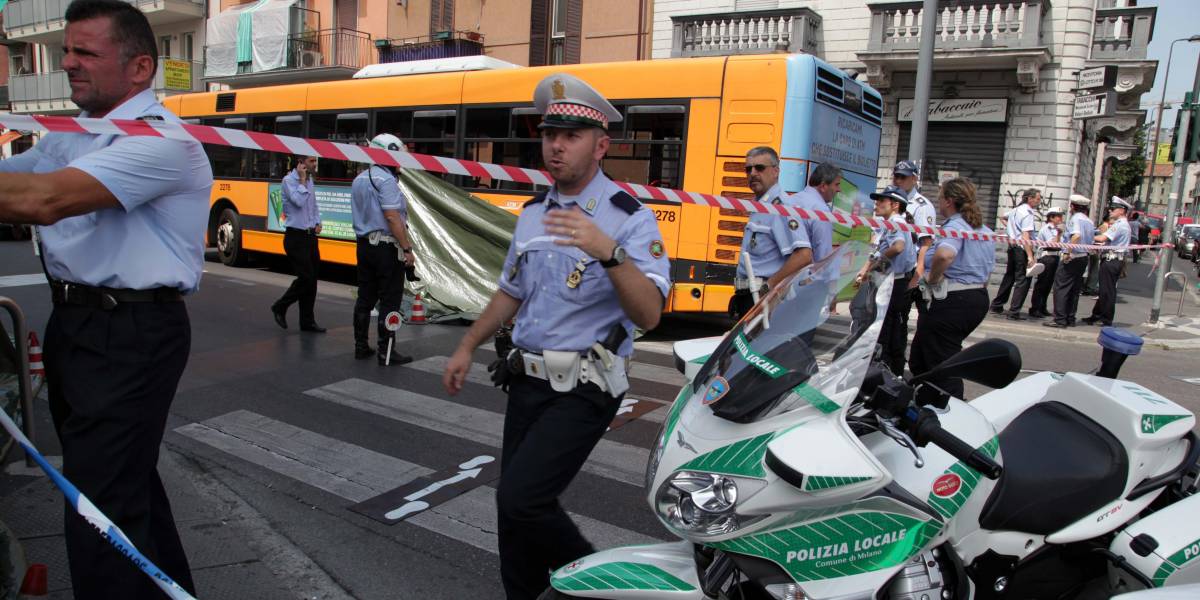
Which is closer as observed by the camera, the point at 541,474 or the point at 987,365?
the point at 987,365

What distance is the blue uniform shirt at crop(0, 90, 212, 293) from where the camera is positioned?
7.47 ft

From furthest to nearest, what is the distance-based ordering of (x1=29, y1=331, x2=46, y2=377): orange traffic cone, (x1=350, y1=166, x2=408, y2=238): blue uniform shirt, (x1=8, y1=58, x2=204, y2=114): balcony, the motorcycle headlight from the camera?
1. (x1=8, y1=58, x2=204, y2=114): balcony
2. (x1=350, y1=166, x2=408, y2=238): blue uniform shirt
3. (x1=29, y1=331, x2=46, y2=377): orange traffic cone
4. the motorcycle headlight

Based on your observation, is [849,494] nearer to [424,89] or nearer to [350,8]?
[424,89]

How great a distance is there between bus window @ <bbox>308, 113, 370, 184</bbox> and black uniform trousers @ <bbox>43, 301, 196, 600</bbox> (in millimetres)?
10085

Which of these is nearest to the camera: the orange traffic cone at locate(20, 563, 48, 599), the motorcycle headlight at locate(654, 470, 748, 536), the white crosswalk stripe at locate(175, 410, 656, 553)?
the motorcycle headlight at locate(654, 470, 748, 536)

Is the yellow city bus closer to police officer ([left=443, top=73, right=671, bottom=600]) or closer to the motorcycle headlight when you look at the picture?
police officer ([left=443, top=73, right=671, bottom=600])

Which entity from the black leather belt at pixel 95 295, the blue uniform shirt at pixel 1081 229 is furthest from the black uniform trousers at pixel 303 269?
the blue uniform shirt at pixel 1081 229

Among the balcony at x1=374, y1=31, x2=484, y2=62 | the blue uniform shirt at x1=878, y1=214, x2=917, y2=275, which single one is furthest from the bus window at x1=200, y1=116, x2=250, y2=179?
the blue uniform shirt at x1=878, y1=214, x2=917, y2=275

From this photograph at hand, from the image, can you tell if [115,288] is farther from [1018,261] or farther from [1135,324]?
[1135,324]

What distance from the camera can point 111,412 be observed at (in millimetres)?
2375

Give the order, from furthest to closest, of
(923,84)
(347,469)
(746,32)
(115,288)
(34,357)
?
(746,32)
(923,84)
(347,469)
(34,357)
(115,288)

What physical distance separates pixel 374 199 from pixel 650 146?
357 cm

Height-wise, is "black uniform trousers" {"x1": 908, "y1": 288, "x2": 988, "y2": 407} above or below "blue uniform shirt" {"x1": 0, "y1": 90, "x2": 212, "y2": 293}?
below

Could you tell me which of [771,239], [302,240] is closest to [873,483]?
[771,239]
